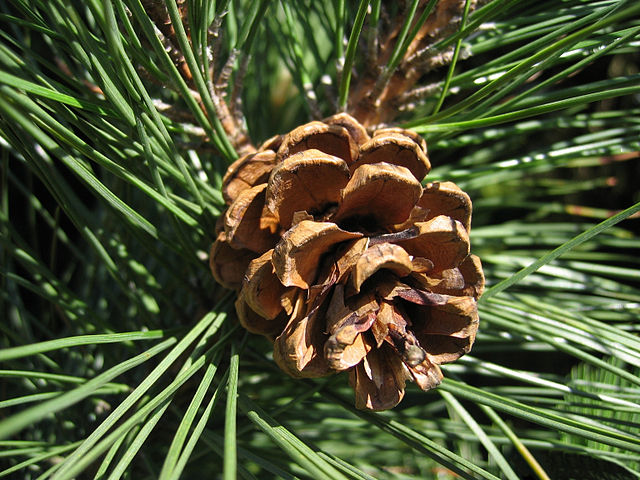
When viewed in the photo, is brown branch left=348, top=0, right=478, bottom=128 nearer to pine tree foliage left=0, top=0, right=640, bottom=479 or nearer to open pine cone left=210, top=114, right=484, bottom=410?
pine tree foliage left=0, top=0, right=640, bottom=479

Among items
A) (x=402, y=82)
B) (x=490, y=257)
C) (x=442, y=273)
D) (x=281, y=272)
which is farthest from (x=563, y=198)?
(x=281, y=272)

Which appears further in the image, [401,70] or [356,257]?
[401,70]

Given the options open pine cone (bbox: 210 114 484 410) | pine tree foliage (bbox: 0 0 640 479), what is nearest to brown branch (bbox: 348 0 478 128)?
pine tree foliage (bbox: 0 0 640 479)

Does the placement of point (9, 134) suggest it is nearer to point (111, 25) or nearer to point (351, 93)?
point (111, 25)

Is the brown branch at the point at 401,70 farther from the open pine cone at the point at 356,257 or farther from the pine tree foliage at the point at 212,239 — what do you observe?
the open pine cone at the point at 356,257

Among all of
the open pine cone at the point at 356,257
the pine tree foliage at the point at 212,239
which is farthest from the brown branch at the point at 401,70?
the open pine cone at the point at 356,257

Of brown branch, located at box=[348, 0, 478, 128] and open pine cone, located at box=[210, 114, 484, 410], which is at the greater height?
brown branch, located at box=[348, 0, 478, 128]

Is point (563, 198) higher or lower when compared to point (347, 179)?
lower
